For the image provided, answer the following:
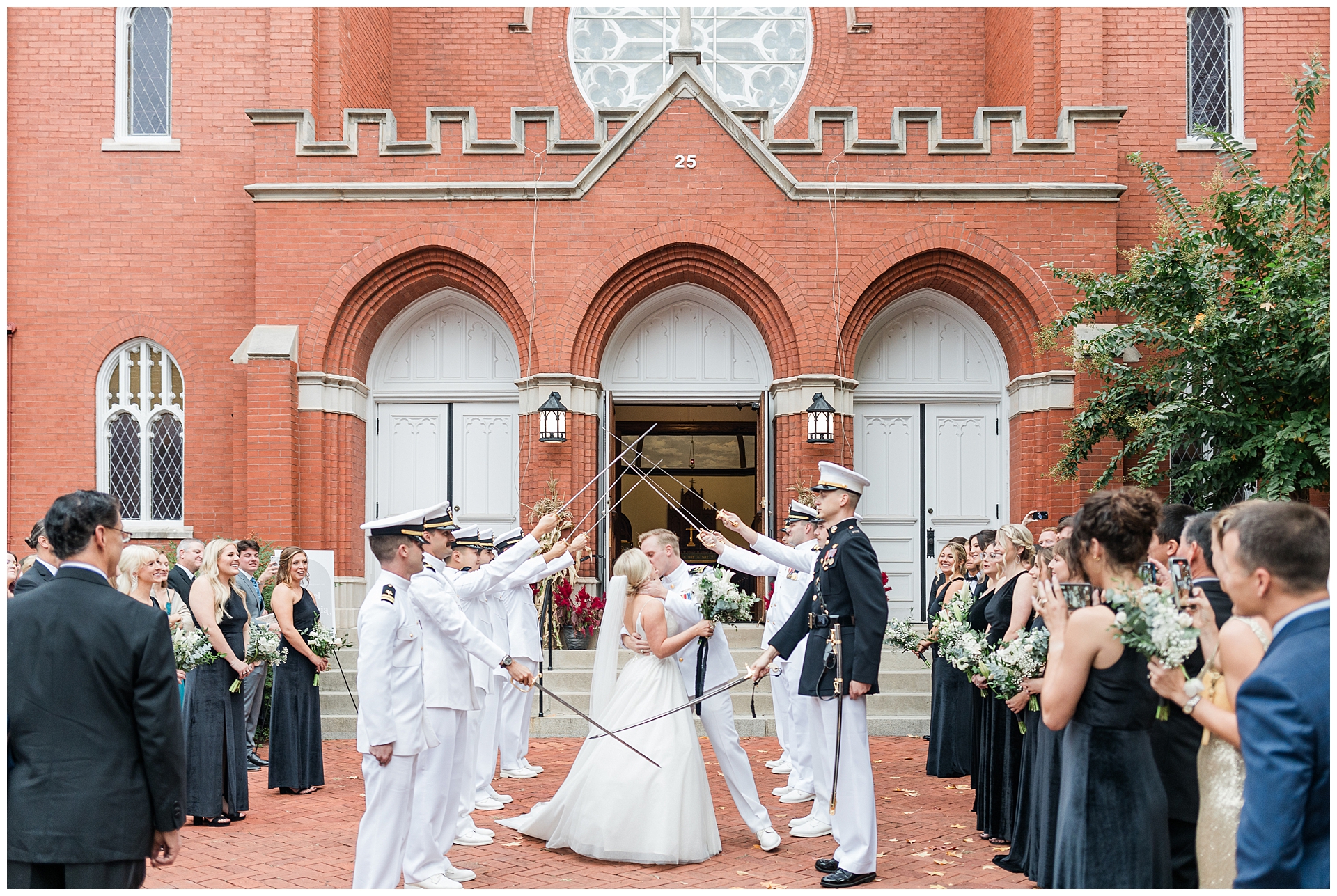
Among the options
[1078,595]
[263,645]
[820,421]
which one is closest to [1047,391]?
[820,421]

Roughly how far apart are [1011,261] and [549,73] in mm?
7790

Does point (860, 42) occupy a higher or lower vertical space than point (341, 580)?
higher

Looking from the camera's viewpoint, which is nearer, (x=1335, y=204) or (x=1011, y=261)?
(x=1335, y=204)

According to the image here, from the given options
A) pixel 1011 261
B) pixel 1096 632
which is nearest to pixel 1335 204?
pixel 1096 632

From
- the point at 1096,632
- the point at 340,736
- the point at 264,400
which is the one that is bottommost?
the point at 340,736

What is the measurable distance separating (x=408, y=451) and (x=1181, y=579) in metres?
12.2

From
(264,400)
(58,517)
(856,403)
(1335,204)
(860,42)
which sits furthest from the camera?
(860,42)

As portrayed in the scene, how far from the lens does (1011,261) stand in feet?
45.9

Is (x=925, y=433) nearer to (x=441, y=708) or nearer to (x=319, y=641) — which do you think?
(x=319, y=641)

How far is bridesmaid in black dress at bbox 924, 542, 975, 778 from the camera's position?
9.30 metres

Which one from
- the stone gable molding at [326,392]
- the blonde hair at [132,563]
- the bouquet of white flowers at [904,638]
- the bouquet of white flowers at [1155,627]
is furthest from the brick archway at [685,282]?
the bouquet of white flowers at [1155,627]

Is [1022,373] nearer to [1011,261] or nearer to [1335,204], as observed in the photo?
[1011,261]

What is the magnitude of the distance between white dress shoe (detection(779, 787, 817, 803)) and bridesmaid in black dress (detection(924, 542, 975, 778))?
4.86ft

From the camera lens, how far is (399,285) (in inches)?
567
